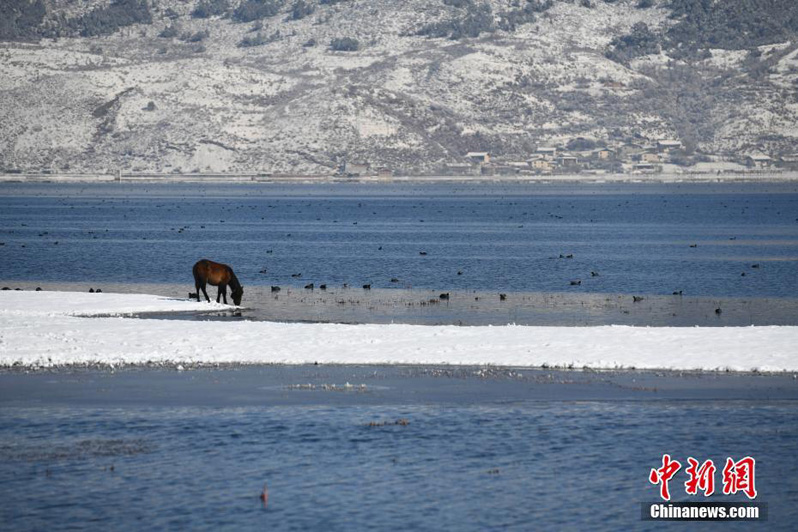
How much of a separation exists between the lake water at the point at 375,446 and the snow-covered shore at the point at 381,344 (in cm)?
121

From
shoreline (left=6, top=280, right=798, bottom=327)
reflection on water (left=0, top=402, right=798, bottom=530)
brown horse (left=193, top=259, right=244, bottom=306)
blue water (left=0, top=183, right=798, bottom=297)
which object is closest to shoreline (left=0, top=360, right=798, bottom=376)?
reflection on water (left=0, top=402, right=798, bottom=530)

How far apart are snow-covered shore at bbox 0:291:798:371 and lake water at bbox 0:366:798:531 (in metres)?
1.21

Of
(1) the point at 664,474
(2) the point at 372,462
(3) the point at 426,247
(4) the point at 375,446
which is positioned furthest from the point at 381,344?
(3) the point at 426,247

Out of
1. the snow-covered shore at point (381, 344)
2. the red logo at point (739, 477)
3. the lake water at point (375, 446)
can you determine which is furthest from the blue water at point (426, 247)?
the red logo at point (739, 477)

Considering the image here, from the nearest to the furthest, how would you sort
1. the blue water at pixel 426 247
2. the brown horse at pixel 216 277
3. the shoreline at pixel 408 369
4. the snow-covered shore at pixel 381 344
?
the shoreline at pixel 408 369
the snow-covered shore at pixel 381 344
the brown horse at pixel 216 277
the blue water at pixel 426 247

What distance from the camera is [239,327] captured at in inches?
1459

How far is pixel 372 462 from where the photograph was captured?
22297 millimetres

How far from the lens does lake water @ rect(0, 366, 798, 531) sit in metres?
19.5

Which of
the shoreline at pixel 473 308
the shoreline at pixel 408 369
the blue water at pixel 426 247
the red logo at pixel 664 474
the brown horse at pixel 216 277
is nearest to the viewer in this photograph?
the red logo at pixel 664 474

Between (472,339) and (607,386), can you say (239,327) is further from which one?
(607,386)

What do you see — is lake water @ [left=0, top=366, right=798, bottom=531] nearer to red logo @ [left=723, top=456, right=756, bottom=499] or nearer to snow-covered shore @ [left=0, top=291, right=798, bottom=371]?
red logo @ [left=723, top=456, right=756, bottom=499]

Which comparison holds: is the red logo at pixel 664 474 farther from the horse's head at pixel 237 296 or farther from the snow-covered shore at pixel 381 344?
the horse's head at pixel 237 296

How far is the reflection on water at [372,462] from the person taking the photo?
19.4 metres

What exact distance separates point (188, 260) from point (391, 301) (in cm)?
2790
